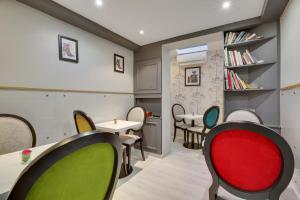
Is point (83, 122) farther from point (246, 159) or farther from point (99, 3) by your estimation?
point (246, 159)

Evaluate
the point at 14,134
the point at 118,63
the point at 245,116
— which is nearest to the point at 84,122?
the point at 14,134

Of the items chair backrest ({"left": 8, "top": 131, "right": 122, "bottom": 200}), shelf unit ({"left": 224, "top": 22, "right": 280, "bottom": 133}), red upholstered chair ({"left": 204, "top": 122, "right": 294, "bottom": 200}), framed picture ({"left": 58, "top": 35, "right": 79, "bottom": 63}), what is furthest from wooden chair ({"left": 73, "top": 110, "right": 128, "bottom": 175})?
shelf unit ({"left": 224, "top": 22, "right": 280, "bottom": 133})

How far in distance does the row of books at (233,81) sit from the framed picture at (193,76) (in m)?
1.89

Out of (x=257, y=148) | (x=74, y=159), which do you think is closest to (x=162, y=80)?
(x=257, y=148)

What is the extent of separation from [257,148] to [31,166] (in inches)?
39.0

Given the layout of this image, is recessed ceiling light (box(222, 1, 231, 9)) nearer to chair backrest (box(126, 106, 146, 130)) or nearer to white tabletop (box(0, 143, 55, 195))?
chair backrest (box(126, 106, 146, 130))

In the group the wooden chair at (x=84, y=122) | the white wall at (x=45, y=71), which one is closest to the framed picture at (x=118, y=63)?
the white wall at (x=45, y=71)

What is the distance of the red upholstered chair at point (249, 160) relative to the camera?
0.69 m

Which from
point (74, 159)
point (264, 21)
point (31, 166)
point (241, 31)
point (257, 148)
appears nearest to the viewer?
point (31, 166)

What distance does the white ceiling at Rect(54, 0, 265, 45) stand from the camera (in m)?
1.71

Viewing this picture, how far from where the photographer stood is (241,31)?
2221 mm

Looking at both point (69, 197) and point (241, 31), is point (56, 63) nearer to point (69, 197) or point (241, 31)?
point (69, 197)

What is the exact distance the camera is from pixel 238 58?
2.18 meters

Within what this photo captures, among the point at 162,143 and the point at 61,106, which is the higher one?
the point at 61,106
